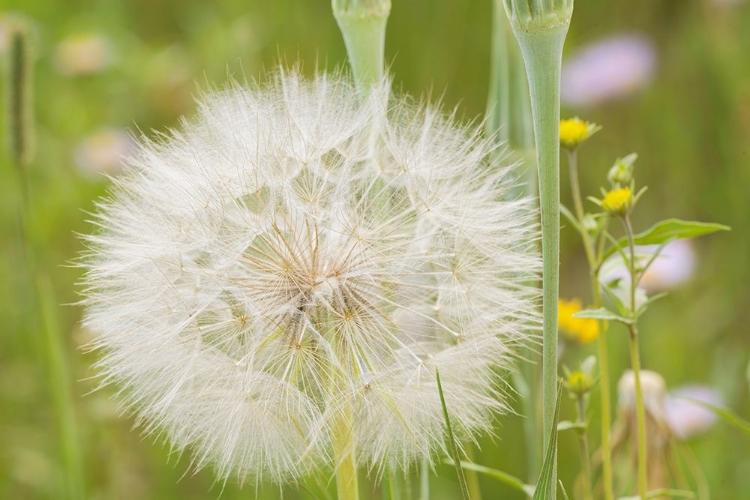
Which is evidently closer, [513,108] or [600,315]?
[600,315]

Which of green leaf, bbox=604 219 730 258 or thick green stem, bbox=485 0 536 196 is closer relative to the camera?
green leaf, bbox=604 219 730 258

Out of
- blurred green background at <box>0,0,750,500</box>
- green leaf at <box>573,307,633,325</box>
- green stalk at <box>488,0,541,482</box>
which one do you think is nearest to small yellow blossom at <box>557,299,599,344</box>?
green stalk at <box>488,0,541,482</box>

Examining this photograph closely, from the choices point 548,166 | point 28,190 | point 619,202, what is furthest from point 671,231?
point 28,190

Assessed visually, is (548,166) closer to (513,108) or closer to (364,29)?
(364,29)

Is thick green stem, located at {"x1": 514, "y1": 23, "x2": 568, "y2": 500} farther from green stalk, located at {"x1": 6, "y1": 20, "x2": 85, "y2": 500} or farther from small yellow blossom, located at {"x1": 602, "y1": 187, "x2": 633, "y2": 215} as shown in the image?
green stalk, located at {"x1": 6, "y1": 20, "x2": 85, "y2": 500}

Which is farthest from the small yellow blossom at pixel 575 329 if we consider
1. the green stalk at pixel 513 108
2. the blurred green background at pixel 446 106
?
the blurred green background at pixel 446 106

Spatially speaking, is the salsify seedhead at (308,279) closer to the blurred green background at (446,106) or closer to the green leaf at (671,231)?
the green leaf at (671,231)
